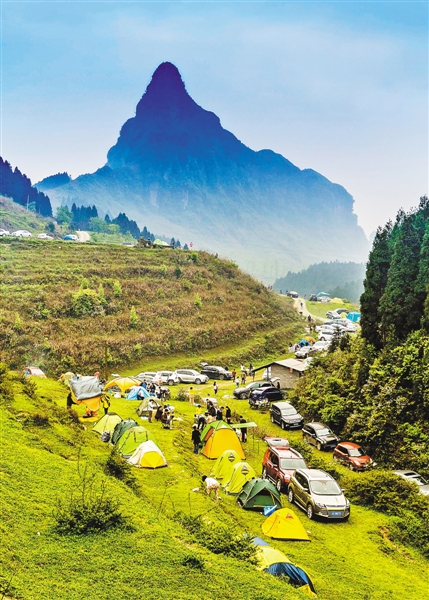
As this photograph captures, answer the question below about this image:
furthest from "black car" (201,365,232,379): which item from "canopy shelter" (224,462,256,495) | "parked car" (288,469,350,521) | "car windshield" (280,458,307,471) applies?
"parked car" (288,469,350,521)

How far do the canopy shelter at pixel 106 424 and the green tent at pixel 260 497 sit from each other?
8814mm

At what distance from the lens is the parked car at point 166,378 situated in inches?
1719

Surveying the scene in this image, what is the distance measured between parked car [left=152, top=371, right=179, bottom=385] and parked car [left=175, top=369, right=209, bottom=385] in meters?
0.74

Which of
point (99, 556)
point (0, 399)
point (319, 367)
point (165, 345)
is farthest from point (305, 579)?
point (165, 345)

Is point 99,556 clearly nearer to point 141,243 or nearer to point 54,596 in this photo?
point 54,596

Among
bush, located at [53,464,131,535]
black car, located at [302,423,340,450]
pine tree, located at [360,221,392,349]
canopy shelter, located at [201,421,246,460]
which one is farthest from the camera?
pine tree, located at [360,221,392,349]

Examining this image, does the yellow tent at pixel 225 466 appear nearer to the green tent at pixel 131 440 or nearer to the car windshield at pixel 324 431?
the green tent at pixel 131 440

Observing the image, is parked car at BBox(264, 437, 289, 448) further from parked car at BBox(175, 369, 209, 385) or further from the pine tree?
parked car at BBox(175, 369, 209, 385)

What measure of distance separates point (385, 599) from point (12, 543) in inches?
354

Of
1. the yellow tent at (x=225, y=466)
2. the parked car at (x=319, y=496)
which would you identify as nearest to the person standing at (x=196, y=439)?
the yellow tent at (x=225, y=466)

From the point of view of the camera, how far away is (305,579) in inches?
488

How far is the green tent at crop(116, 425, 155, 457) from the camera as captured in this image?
21.6 meters

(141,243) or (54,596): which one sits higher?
(141,243)

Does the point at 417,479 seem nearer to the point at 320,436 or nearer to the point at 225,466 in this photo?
the point at 320,436
